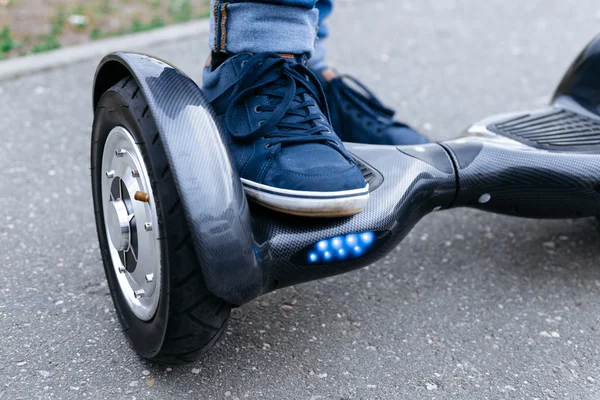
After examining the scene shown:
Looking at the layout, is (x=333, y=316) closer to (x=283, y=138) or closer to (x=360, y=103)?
(x=283, y=138)

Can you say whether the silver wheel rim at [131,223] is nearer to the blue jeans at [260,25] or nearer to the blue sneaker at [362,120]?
the blue jeans at [260,25]

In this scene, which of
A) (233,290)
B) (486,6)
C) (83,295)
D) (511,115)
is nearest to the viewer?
(233,290)

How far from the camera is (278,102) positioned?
1.29m

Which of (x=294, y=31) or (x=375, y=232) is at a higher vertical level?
(x=294, y=31)

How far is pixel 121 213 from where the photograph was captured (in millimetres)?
1252

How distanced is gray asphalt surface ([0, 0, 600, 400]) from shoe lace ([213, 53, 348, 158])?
40 centimetres

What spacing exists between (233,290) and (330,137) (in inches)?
13.6

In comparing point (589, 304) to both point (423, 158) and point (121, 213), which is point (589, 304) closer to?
point (423, 158)

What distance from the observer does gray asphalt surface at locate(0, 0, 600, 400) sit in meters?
1.27

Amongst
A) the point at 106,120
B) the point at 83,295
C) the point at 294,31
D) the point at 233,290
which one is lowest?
the point at 83,295

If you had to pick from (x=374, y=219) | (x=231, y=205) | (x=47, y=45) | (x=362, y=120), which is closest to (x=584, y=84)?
(x=362, y=120)

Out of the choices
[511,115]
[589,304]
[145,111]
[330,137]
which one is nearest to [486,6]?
[511,115]

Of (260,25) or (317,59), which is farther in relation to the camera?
(317,59)

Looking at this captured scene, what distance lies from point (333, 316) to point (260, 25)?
1.99 feet
